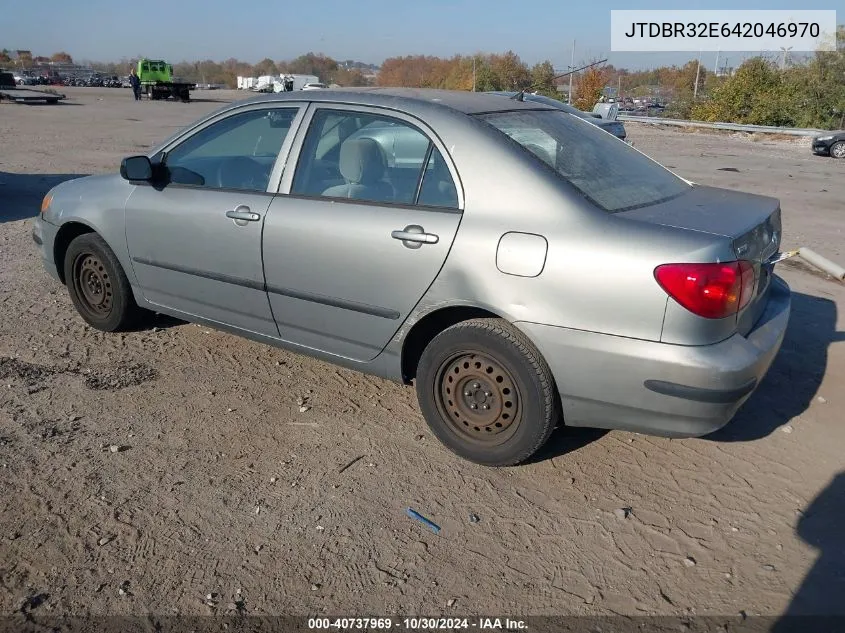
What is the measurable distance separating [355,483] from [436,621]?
3.07 ft

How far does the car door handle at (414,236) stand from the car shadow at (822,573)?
2.03 m

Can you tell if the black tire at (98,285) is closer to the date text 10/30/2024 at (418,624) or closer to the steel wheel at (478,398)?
the steel wheel at (478,398)

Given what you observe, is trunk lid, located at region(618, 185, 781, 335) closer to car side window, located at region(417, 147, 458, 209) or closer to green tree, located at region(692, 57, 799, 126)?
car side window, located at region(417, 147, 458, 209)

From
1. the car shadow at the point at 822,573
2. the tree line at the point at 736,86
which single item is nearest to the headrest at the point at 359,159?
the car shadow at the point at 822,573

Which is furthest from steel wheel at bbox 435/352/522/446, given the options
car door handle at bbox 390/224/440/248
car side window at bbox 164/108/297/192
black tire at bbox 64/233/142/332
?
black tire at bbox 64/233/142/332

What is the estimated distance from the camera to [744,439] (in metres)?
3.77

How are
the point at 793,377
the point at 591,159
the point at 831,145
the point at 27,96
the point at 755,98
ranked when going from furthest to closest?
the point at 27,96 → the point at 755,98 → the point at 831,145 → the point at 793,377 → the point at 591,159

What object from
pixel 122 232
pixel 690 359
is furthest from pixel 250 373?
pixel 690 359

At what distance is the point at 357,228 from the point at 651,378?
1.56m

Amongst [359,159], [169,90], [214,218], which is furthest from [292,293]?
[169,90]

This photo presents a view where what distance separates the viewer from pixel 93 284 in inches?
195

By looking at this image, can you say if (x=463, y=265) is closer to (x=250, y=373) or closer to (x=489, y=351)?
(x=489, y=351)

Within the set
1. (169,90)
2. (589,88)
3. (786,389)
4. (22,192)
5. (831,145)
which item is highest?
(169,90)

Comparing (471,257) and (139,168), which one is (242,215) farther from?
(471,257)
